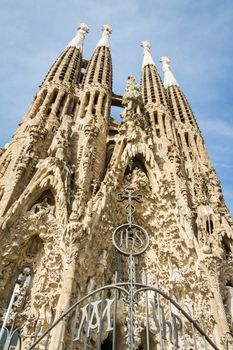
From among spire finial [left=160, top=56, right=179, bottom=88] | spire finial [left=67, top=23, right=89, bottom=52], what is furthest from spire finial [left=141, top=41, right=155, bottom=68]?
spire finial [left=67, top=23, right=89, bottom=52]

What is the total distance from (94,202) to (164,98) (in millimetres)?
14004

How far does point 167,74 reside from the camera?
29656 millimetres

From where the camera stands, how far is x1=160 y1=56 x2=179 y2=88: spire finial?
27.8 m

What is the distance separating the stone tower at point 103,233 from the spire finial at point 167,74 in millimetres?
9958

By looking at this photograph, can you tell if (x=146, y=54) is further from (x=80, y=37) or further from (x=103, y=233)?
(x=103, y=233)

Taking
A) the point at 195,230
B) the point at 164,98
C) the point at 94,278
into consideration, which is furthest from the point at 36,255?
the point at 164,98

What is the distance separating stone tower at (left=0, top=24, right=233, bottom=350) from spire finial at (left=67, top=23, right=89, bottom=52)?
351 inches

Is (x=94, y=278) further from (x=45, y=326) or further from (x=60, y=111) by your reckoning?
(x=60, y=111)

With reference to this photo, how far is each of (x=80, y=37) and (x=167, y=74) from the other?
7.80m

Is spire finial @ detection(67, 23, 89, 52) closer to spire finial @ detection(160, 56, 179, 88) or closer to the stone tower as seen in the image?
spire finial @ detection(160, 56, 179, 88)

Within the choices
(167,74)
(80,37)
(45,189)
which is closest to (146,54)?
(167,74)

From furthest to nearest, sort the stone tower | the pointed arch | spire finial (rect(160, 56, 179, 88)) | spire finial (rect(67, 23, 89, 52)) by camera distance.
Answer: spire finial (rect(160, 56, 179, 88)) → spire finial (rect(67, 23, 89, 52)) → the pointed arch → the stone tower

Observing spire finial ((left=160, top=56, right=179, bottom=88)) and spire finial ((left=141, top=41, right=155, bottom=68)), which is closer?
spire finial ((left=160, top=56, right=179, bottom=88))

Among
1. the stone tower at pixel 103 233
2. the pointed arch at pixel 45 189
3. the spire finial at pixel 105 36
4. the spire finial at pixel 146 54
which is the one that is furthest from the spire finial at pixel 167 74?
the pointed arch at pixel 45 189
